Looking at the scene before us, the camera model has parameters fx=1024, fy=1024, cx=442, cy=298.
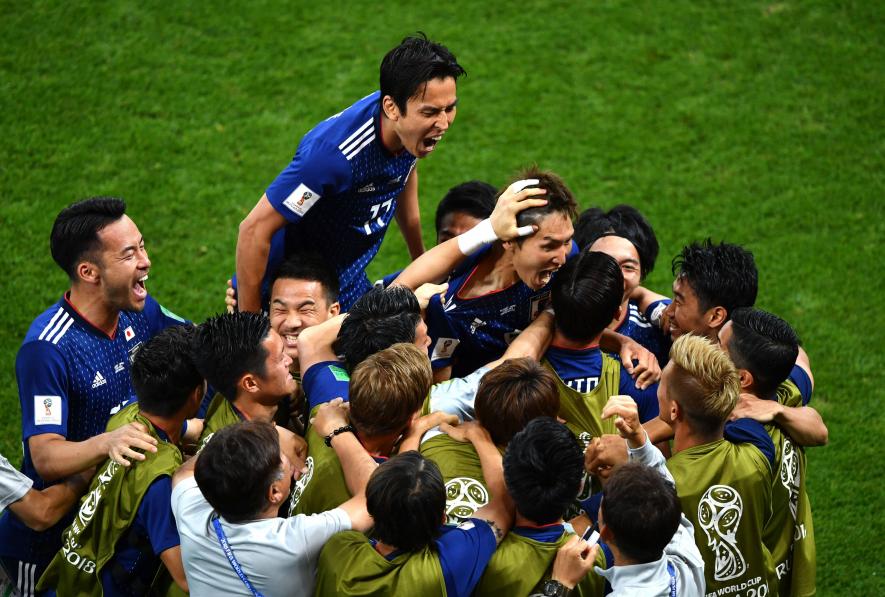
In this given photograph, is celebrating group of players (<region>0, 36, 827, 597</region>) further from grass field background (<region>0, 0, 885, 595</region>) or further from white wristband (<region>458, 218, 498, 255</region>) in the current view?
grass field background (<region>0, 0, 885, 595</region>)

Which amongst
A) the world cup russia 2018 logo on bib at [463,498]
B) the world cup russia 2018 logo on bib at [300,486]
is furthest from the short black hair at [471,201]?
the world cup russia 2018 logo on bib at [463,498]

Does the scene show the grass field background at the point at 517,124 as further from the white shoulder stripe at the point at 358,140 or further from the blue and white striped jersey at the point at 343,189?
the white shoulder stripe at the point at 358,140

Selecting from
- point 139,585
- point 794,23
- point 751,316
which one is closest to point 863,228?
point 794,23

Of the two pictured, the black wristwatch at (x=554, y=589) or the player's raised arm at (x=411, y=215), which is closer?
the black wristwatch at (x=554, y=589)

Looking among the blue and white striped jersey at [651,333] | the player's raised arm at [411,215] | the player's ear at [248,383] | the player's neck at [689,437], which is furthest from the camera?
the player's raised arm at [411,215]

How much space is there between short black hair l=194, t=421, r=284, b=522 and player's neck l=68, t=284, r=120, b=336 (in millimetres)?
1584

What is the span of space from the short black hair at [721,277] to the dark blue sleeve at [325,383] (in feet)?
5.78

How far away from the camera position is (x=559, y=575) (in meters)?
3.48

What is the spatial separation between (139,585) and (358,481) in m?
1.06

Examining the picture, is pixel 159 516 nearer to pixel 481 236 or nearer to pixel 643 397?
pixel 481 236

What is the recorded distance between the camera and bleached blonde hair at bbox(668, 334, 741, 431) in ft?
13.0

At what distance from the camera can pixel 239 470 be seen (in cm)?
347

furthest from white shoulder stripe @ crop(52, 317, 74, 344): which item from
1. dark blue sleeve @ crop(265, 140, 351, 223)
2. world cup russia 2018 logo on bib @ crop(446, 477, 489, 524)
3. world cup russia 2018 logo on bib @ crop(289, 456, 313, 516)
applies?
world cup russia 2018 logo on bib @ crop(446, 477, 489, 524)

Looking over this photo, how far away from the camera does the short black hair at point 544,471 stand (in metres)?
3.47
